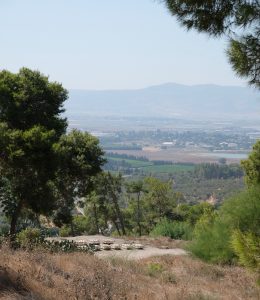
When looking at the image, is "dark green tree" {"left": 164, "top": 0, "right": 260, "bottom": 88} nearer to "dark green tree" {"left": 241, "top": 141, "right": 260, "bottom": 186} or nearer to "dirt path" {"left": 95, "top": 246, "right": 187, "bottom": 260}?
Answer: "dirt path" {"left": 95, "top": 246, "right": 187, "bottom": 260}

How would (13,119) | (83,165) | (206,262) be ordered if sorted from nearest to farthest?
(206,262)
(13,119)
(83,165)

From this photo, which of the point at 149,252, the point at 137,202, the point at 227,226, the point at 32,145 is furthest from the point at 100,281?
the point at 137,202

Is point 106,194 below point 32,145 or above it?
below

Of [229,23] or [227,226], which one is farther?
[227,226]

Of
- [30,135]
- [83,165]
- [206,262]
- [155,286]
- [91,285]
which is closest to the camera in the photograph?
[91,285]

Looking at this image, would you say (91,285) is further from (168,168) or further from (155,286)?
(168,168)

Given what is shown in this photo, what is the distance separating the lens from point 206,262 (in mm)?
14578

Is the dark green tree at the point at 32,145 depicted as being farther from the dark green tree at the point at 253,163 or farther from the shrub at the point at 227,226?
the dark green tree at the point at 253,163

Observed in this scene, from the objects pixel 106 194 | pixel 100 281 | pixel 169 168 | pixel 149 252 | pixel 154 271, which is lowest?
pixel 169 168

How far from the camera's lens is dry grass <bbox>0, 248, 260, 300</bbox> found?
21.3 feet

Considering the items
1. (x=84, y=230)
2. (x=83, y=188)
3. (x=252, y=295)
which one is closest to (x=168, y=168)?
(x=84, y=230)

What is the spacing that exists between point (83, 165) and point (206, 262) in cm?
705

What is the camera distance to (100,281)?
7137mm

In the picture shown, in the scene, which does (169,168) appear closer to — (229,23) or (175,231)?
(175,231)
